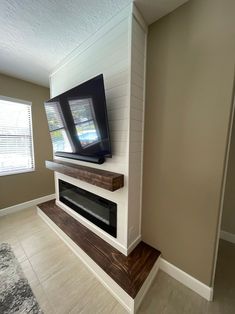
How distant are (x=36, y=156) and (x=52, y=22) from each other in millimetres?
2388

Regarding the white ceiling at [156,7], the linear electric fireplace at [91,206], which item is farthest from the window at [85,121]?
the white ceiling at [156,7]

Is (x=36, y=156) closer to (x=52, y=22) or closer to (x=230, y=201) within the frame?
(x=52, y=22)

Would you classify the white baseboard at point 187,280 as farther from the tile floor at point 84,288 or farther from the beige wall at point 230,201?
the beige wall at point 230,201

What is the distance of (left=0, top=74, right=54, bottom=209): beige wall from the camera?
8.64ft

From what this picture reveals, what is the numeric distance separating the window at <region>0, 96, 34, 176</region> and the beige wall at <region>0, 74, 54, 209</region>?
0.10m

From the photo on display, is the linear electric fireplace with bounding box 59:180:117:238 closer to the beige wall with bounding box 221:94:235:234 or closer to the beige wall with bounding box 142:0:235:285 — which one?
the beige wall with bounding box 142:0:235:285

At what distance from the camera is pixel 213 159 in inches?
46.0

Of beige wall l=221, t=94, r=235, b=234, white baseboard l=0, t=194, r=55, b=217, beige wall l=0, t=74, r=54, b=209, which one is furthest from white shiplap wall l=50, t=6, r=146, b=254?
white baseboard l=0, t=194, r=55, b=217

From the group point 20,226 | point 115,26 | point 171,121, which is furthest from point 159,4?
point 20,226

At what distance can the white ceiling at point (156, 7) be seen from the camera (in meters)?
1.23

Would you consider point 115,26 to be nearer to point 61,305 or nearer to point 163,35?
point 163,35

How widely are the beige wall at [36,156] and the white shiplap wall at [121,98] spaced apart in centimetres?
176

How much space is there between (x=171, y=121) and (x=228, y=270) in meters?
1.80

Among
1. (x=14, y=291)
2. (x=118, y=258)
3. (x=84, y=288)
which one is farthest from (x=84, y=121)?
(x=14, y=291)
